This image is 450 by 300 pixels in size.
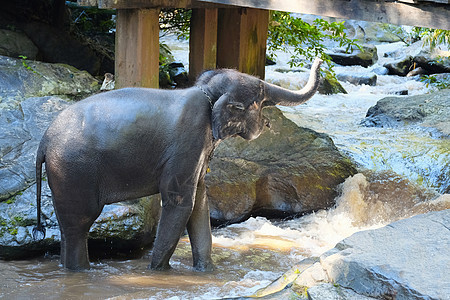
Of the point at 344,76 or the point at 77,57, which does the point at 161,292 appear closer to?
the point at 77,57

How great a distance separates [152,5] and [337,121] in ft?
19.9

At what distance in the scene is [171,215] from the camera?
5.02m

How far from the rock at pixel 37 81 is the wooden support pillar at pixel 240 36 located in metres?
1.79

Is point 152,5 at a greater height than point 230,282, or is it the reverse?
point 152,5

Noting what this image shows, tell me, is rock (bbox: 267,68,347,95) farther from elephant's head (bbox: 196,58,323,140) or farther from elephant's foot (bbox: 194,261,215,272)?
elephant's foot (bbox: 194,261,215,272)

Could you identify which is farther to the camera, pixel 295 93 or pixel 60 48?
pixel 60 48

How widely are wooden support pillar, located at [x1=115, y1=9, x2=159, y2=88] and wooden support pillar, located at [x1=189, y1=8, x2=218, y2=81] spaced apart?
149 centimetres

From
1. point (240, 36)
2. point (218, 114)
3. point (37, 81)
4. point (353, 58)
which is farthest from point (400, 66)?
point (218, 114)

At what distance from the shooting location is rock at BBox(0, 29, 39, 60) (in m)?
8.39

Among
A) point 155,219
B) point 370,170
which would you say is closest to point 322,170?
point 370,170

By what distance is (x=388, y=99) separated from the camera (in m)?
11.3

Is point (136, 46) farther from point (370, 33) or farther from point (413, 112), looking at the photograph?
point (370, 33)

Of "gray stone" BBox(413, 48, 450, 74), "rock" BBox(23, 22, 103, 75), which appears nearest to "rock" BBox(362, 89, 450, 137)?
"rock" BBox(23, 22, 103, 75)

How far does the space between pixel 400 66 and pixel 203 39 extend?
1208 centimetres
